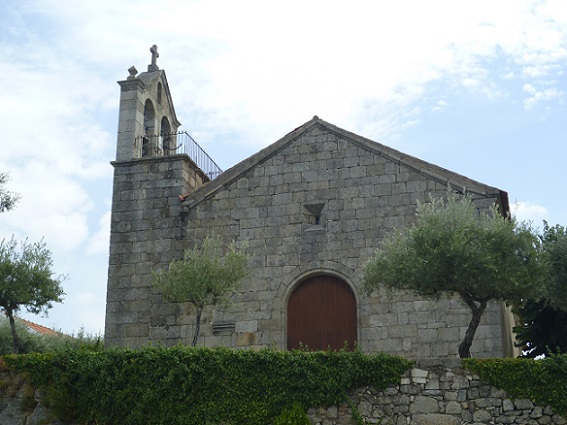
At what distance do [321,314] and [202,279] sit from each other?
3.80 m

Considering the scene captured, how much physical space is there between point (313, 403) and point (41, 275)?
9825 millimetres

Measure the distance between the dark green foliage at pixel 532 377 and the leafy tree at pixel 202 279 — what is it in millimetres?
6936

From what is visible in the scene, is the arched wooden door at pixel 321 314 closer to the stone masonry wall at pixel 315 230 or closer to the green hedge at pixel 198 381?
the stone masonry wall at pixel 315 230

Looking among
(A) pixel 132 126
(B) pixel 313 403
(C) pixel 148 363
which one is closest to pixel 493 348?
(B) pixel 313 403

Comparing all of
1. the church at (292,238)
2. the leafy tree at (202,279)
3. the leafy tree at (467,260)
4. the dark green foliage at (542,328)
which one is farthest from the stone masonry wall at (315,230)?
the dark green foliage at (542,328)

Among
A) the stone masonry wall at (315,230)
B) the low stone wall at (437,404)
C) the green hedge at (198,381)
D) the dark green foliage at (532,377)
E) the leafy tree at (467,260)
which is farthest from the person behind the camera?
the stone masonry wall at (315,230)

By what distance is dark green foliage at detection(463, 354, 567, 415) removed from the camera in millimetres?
15219

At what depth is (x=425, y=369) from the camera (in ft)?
52.4

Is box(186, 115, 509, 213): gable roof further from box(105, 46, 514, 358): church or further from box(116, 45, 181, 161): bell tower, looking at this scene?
box(116, 45, 181, 161): bell tower

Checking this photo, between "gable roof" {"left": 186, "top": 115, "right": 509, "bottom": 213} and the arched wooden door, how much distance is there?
3.63 m

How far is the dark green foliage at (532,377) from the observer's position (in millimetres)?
15219

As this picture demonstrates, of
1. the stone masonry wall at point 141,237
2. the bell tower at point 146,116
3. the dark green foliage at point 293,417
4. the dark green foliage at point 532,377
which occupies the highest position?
the bell tower at point 146,116

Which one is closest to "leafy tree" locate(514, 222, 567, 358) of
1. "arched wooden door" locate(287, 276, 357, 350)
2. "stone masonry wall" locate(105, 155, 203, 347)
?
"arched wooden door" locate(287, 276, 357, 350)

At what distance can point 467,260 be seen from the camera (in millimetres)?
17297
